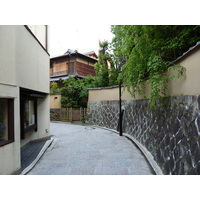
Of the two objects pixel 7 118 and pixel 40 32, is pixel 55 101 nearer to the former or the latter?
→ pixel 40 32

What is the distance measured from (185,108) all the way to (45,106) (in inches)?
237

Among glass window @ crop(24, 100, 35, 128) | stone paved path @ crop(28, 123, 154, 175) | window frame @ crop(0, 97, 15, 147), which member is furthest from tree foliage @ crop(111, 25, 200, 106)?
glass window @ crop(24, 100, 35, 128)

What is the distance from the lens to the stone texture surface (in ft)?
7.87

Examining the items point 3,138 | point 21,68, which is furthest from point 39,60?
point 3,138

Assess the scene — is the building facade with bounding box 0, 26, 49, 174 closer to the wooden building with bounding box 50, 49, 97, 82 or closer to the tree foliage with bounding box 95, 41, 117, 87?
the tree foliage with bounding box 95, 41, 117, 87

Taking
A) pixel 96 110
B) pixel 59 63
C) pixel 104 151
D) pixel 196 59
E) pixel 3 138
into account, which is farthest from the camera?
pixel 59 63

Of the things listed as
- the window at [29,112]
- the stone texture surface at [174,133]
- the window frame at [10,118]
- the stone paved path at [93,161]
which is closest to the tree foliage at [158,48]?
the stone texture surface at [174,133]

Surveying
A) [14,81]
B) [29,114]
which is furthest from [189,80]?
[29,114]

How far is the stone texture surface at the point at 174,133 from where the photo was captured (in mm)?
2398

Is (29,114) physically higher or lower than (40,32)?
lower

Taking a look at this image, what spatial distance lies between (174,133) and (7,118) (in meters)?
3.78

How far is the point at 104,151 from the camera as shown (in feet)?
18.1

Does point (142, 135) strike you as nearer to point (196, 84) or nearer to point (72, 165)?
point (72, 165)

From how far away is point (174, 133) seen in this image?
3062 millimetres
